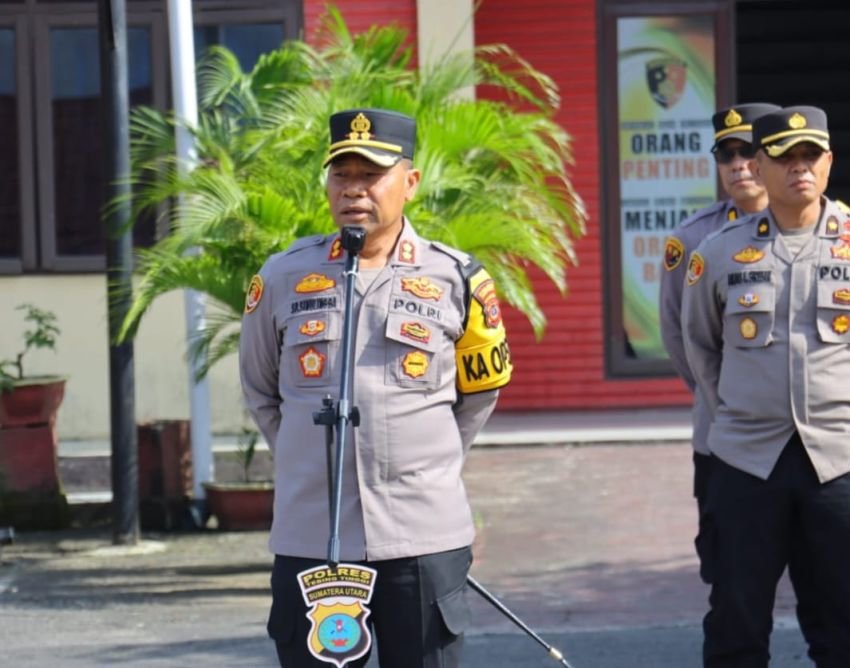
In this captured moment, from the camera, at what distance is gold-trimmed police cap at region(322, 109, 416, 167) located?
4367 mm

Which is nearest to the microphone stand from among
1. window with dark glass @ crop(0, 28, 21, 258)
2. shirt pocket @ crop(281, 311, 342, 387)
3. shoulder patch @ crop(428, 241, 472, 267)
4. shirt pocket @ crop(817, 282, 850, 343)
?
shirt pocket @ crop(281, 311, 342, 387)

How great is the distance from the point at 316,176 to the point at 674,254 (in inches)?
94.4

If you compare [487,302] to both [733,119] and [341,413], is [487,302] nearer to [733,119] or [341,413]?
[341,413]

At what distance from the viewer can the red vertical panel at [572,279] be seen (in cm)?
1327

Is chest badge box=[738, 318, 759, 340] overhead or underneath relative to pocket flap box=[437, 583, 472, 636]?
overhead

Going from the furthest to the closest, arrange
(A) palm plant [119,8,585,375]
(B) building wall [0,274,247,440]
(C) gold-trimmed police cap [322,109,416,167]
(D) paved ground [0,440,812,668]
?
(B) building wall [0,274,247,440]
(A) palm plant [119,8,585,375]
(D) paved ground [0,440,812,668]
(C) gold-trimmed police cap [322,109,416,167]

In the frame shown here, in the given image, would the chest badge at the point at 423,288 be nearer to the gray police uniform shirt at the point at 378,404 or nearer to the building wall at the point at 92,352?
the gray police uniform shirt at the point at 378,404

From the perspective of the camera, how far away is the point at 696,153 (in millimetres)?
13453

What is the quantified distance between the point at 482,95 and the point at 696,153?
1.72 m

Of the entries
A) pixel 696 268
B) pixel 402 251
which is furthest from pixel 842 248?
pixel 402 251

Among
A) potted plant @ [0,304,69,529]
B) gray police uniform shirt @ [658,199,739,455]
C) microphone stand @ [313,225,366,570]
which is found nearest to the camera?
microphone stand @ [313,225,366,570]

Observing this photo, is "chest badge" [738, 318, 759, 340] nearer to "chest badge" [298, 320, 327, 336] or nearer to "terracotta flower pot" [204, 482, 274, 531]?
"chest badge" [298, 320, 327, 336]

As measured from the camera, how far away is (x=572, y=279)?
13422 mm

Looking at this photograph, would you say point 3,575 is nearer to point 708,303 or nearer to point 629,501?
point 629,501
